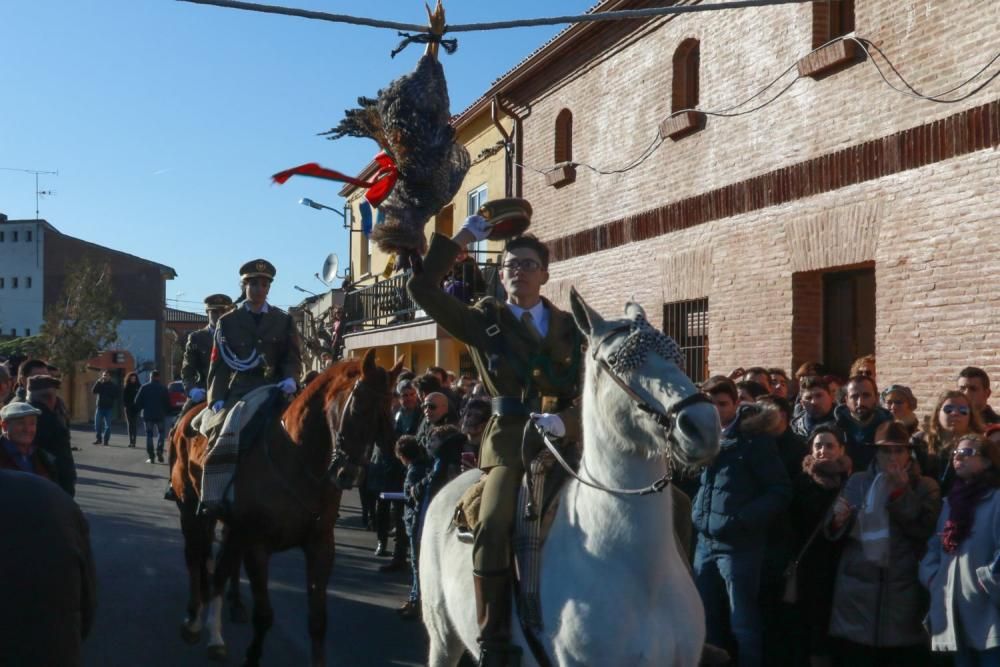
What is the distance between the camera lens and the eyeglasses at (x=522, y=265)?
16.2 feet

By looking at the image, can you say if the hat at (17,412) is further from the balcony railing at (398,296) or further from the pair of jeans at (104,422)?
the pair of jeans at (104,422)

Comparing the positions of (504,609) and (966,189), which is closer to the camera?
(504,609)

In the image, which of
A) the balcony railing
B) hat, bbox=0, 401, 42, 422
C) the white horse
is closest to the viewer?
the white horse

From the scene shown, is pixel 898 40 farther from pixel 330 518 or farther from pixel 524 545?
pixel 524 545

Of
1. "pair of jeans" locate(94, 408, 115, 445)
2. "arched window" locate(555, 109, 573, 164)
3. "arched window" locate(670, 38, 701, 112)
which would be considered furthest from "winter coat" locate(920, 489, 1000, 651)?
"pair of jeans" locate(94, 408, 115, 445)

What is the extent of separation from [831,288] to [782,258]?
24.8 inches

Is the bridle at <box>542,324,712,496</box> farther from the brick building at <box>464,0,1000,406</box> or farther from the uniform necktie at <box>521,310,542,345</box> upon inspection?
A: the brick building at <box>464,0,1000,406</box>

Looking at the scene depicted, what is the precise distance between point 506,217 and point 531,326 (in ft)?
1.60

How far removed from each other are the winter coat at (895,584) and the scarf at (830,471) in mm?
320

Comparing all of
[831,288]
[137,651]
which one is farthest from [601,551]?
[831,288]

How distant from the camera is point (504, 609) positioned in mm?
4504

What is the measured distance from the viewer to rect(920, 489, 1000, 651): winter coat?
5.98 meters

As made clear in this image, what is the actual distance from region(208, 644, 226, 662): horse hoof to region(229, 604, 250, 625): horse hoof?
125 cm

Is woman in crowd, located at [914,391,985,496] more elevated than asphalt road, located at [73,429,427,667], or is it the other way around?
woman in crowd, located at [914,391,985,496]
